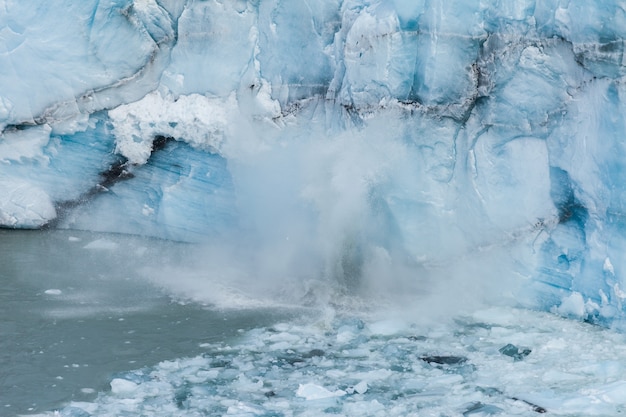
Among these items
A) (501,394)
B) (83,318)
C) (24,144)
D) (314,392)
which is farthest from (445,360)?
(24,144)

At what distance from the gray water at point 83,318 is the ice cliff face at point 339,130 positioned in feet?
0.87

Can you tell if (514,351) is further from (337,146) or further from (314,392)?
(337,146)

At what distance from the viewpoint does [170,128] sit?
556 centimetres

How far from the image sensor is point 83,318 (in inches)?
187

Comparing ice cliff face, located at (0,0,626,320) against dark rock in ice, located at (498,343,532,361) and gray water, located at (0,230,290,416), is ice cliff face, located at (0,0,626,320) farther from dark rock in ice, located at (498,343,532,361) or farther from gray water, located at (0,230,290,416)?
dark rock in ice, located at (498,343,532,361)

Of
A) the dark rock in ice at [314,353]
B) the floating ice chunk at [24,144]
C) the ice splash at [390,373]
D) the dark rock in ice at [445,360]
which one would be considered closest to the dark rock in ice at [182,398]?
the ice splash at [390,373]

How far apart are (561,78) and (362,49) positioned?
1064mm

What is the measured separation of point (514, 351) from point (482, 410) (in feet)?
1.97

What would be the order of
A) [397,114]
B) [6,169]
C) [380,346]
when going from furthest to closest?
[6,169] → [397,114] → [380,346]

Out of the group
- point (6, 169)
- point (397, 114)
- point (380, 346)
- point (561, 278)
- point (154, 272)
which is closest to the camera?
A: point (380, 346)

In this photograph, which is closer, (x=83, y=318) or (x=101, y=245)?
(x=83, y=318)

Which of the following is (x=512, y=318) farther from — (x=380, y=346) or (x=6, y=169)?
(x=6, y=169)

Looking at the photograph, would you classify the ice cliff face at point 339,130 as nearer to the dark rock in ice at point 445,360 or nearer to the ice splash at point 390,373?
the ice splash at point 390,373

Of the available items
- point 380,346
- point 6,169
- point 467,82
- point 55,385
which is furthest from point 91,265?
point 467,82
